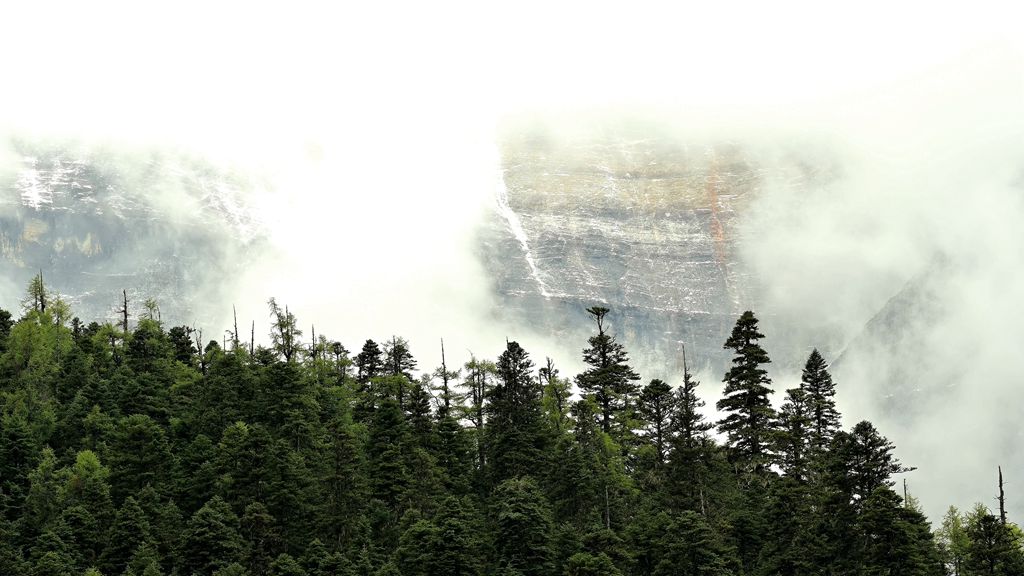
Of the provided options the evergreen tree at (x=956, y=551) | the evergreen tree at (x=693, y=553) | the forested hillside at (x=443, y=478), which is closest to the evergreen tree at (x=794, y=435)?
the forested hillside at (x=443, y=478)

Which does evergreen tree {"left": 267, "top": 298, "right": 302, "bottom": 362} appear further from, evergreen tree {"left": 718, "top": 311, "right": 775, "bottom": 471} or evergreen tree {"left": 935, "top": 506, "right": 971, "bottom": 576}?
evergreen tree {"left": 935, "top": 506, "right": 971, "bottom": 576}

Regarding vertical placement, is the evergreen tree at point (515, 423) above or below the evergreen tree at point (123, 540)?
above

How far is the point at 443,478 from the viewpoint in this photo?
10300 centimetres

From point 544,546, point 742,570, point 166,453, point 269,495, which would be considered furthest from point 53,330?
point 742,570

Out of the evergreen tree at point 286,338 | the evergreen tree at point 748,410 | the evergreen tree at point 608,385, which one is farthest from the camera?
the evergreen tree at point 286,338

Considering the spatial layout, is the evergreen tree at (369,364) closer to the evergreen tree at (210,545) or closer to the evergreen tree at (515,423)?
the evergreen tree at (515,423)

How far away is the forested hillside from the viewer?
87375 mm

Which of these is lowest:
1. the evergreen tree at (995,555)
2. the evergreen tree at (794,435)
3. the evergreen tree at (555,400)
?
the evergreen tree at (995,555)

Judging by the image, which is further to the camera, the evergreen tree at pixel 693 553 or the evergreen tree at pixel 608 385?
the evergreen tree at pixel 608 385

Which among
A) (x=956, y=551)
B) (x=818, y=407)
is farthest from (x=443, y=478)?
(x=956, y=551)

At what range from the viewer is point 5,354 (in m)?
130

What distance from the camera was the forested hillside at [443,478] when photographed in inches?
3440

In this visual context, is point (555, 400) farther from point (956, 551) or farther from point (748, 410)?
point (956, 551)

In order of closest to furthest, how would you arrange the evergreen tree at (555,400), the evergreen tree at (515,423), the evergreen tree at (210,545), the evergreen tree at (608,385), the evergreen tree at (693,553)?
the evergreen tree at (693,553) → the evergreen tree at (210,545) → the evergreen tree at (515,423) → the evergreen tree at (555,400) → the evergreen tree at (608,385)
